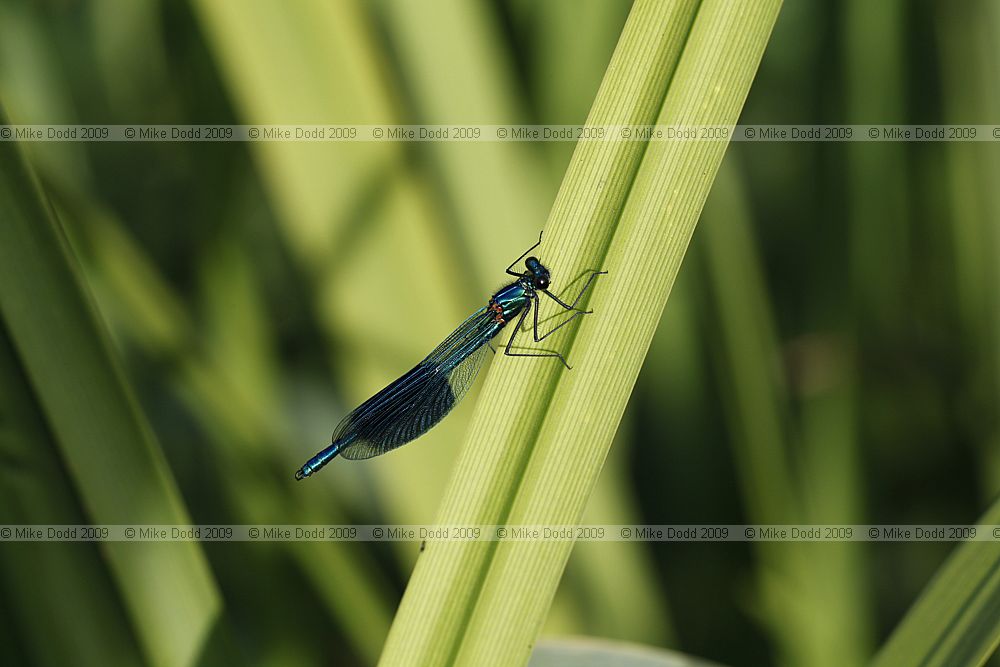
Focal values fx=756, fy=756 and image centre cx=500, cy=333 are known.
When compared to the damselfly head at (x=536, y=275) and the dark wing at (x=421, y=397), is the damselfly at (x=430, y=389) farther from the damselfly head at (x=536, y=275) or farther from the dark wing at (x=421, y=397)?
the damselfly head at (x=536, y=275)

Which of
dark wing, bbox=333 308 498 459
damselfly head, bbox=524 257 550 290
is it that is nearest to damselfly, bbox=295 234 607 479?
dark wing, bbox=333 308 498 459

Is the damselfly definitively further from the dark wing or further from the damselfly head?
the damselfly head

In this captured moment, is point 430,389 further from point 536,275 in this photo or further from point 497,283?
point 536,275

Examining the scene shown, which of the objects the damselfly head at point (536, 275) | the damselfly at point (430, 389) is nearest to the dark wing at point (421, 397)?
the damselfly at point (430, 389)

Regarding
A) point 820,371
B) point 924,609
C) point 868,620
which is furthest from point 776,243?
point 924,609

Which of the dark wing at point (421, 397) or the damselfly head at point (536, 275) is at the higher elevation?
the damselfly head at point (536, 275)

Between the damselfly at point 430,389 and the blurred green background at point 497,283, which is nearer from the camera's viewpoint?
the blurred green background at point 497,283
